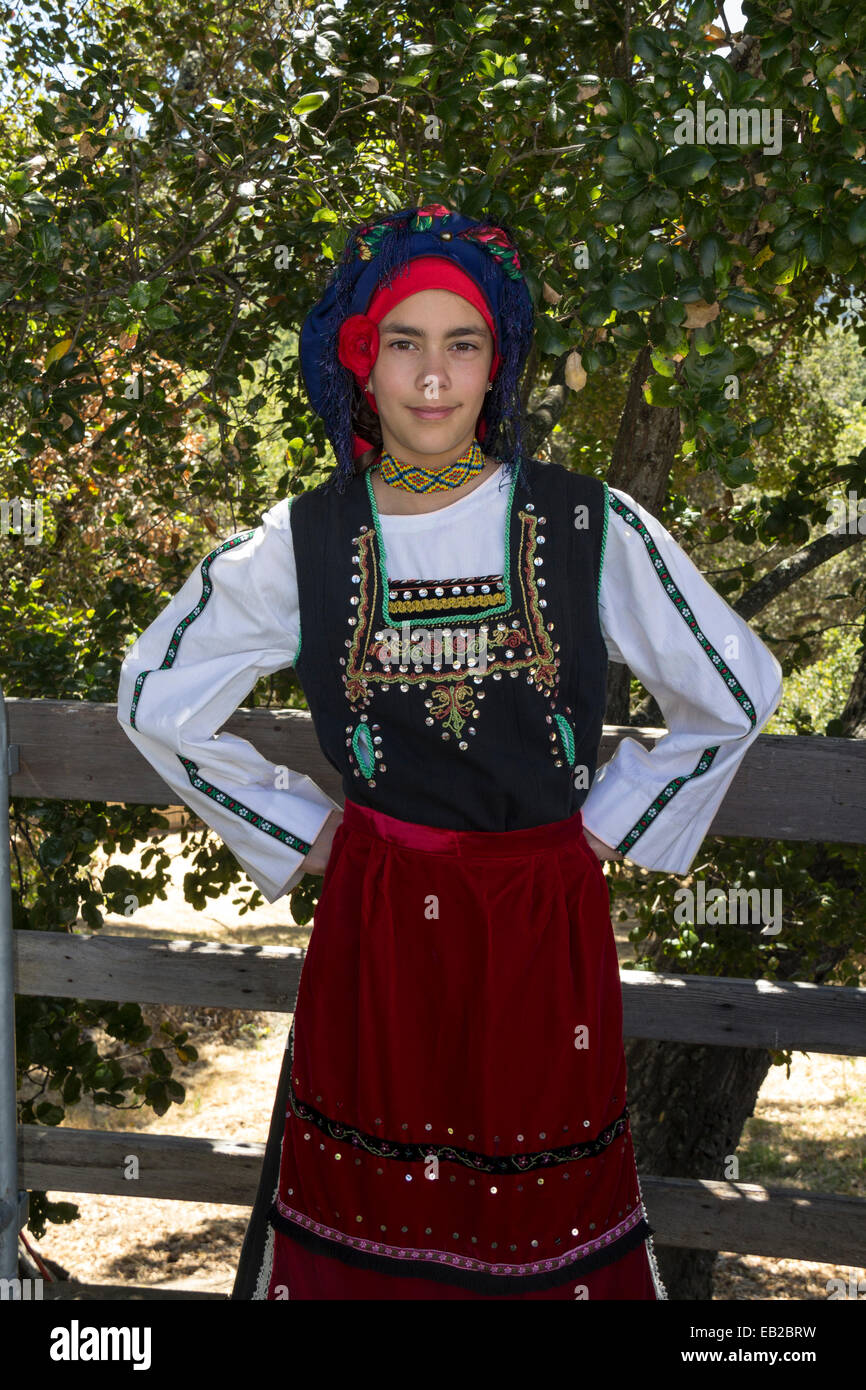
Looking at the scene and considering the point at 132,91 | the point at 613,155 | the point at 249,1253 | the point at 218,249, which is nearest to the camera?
the point at 613,155

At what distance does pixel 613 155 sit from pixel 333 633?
799 mm

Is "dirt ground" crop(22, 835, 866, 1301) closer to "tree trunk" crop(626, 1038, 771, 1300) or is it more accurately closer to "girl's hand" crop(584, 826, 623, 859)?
"tree trunk" crop(626, 1038, 771, 1300)

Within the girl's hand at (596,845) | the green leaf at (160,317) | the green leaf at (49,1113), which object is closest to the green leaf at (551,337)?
the green leaf at (160,317)

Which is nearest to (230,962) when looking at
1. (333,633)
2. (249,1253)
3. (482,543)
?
(249,1253)

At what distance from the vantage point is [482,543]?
195 cm

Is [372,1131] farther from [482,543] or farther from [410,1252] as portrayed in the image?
[482,543]

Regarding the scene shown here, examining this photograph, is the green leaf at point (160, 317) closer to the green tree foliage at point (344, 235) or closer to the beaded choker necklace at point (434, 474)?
the green tree foliage at point (344, 235)

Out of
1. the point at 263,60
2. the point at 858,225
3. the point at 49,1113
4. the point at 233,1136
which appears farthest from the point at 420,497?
the point at 233,1136

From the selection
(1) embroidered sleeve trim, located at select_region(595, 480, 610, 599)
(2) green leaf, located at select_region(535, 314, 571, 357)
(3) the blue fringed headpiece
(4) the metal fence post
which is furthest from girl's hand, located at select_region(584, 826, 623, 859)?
(4) the metal fence post

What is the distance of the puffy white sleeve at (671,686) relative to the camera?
1942 mm

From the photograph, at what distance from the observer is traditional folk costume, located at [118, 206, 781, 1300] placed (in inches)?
74.0

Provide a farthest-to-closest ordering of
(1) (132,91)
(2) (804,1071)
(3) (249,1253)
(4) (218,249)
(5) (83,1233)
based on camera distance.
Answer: (2) (804,1071) → (5) (83,1233) → (4) (218,249) → (1) (132,91) → (3) (249,1253)

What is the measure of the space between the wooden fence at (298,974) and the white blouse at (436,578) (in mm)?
312

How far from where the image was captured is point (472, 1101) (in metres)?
1.89
